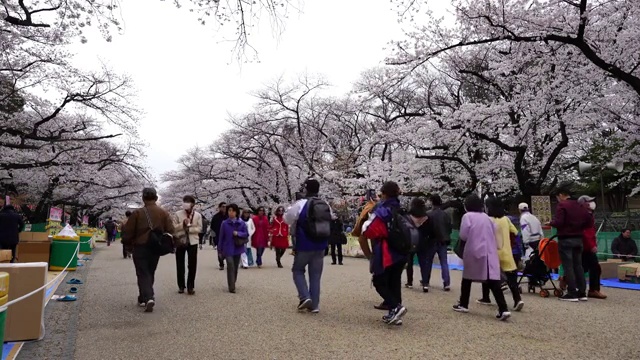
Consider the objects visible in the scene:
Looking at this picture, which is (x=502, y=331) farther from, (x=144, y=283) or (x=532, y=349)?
(x=144, y=283)

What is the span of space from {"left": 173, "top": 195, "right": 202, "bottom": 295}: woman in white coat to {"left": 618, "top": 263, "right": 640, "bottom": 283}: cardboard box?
8990 mm

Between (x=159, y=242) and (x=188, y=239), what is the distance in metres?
1.57

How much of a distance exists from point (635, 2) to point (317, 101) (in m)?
26.4

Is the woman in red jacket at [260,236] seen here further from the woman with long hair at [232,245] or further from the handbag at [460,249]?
the handbag at [460,249]

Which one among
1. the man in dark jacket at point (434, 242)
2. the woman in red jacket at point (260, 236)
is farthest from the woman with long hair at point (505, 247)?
the woman in red jacket at point (260, 236)

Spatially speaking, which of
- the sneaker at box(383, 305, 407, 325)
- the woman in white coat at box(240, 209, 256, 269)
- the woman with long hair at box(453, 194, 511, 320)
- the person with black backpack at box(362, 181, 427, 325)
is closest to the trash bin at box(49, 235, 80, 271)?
the woman in white coat at box(240, 209, 256, 269)

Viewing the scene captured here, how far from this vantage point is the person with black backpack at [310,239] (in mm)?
6246

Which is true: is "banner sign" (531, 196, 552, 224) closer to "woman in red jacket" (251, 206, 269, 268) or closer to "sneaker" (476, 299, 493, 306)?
"sneaker" (476, 299, 493, 306)

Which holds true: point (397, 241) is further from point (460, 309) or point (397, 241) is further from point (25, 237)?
point (25, 237)

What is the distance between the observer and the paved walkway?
450 cm

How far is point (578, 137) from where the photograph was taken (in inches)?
785

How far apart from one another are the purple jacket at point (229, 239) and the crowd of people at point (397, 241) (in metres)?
0.02

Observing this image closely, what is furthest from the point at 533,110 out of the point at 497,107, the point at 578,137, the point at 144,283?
the point at 144,283

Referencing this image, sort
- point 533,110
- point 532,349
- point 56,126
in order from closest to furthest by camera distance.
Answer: point 532,349, point 533,110, point 56,126
